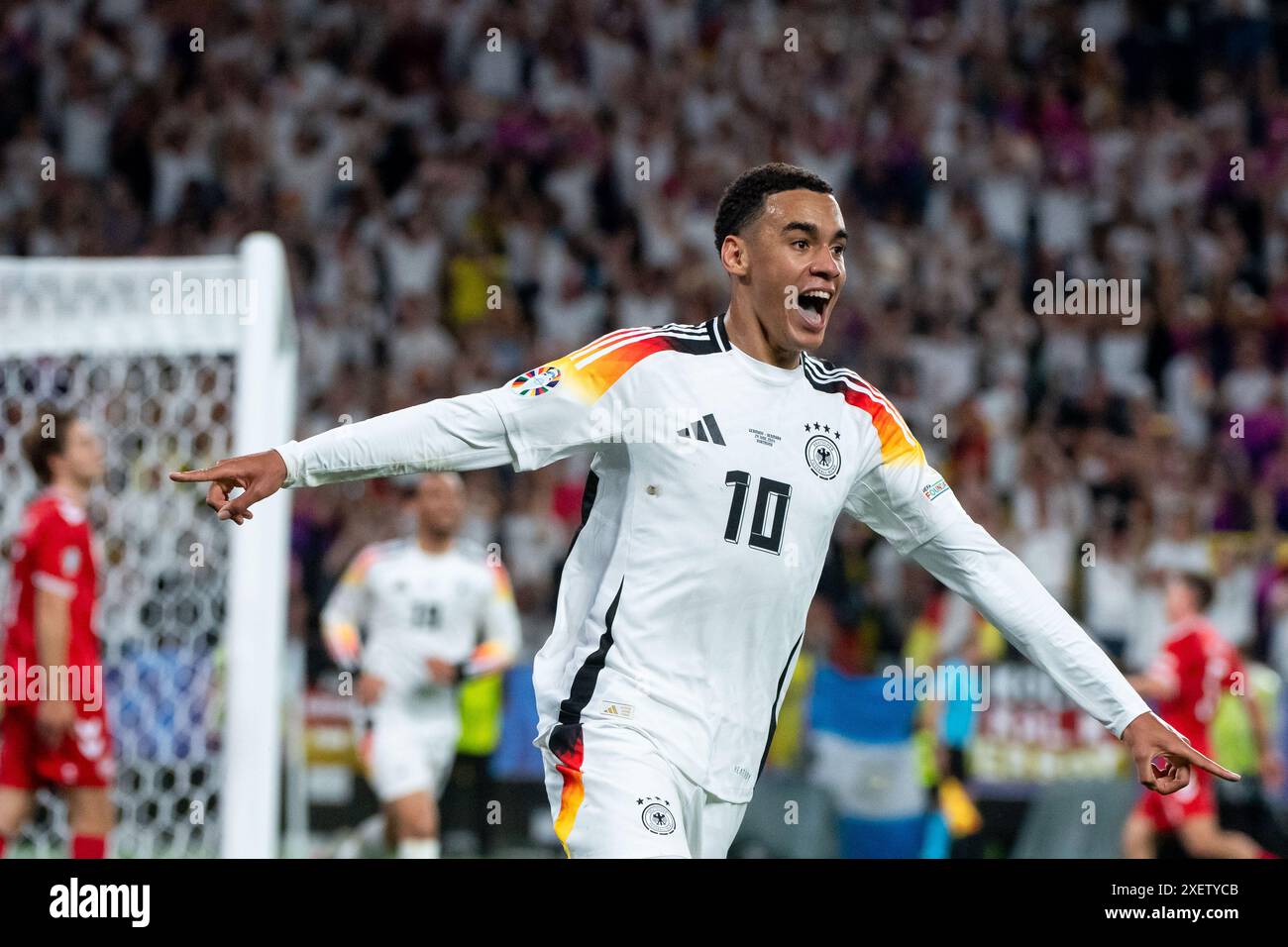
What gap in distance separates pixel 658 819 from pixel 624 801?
9 centimetres

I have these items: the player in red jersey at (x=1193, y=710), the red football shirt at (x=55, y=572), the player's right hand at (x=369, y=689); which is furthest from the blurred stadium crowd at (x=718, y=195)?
the red football shirt at (x=55, y=572)

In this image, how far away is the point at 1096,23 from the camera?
13.8 m

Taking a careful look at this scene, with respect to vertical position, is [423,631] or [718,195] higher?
[718,195]

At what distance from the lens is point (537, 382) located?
4.28 meters

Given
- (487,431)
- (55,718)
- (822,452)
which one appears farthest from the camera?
(55,718)

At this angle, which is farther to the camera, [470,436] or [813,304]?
[813,304]

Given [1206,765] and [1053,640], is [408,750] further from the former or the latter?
[1206,765]

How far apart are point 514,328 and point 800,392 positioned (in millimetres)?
7376

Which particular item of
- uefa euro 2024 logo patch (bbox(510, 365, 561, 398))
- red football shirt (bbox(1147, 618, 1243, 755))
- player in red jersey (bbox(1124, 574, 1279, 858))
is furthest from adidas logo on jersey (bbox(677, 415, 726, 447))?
red football shirt (bbox(1147, 618, 1243, 755))

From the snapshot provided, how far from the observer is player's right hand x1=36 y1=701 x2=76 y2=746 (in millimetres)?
7121

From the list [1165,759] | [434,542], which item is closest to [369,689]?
[434,542]

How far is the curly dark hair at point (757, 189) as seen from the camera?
4484 millimetres
